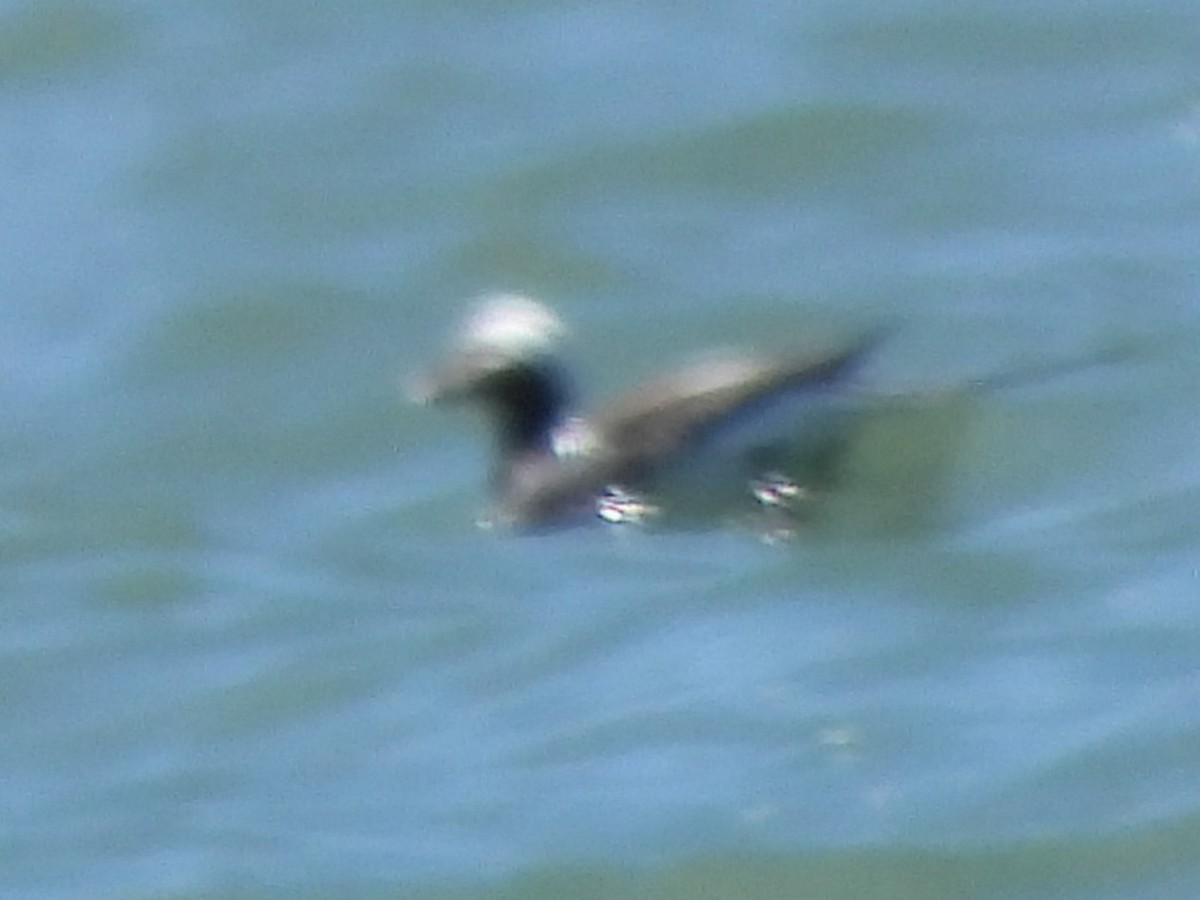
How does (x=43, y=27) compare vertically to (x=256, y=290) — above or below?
above

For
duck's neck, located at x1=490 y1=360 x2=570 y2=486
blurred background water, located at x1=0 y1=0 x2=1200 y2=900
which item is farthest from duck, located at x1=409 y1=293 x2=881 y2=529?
blurred background water, located at x1=0 y1=0 x2=1200 y2=900

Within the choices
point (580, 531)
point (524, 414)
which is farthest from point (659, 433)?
point (524, 414)

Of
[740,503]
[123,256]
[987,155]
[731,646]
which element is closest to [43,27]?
[123,256]

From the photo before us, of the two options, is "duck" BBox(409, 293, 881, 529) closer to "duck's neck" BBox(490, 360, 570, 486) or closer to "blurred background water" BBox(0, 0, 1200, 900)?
"duck's neck" BBox(490, 360, 570, 486)

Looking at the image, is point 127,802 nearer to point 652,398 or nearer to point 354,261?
point 652,398

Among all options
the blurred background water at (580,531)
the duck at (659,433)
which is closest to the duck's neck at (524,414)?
the duck at (659,433)

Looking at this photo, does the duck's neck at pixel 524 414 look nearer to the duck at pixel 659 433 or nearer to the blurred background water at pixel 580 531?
the duck at pixel 659 433

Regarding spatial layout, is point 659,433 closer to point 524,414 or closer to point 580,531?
point 580,531
